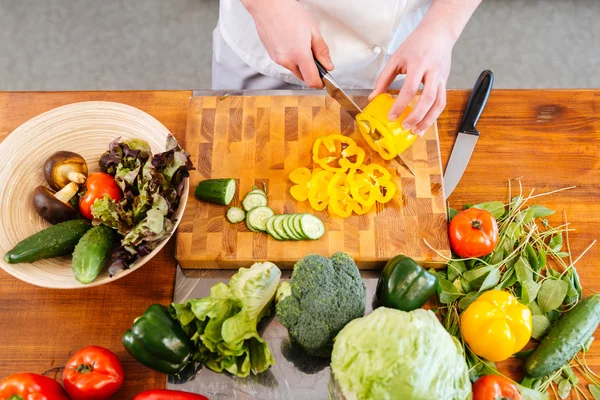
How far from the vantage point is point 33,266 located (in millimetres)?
1397

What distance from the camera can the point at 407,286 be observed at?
1420 millimetres

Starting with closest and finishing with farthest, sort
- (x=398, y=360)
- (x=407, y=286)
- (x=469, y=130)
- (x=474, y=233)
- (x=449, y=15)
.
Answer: (x=398, y=360), (x=407, y=286), (x=474, y=233), (x=449, y=15), (x=469, y=130)

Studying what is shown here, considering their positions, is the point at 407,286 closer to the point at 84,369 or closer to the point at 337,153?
the point at 337,153

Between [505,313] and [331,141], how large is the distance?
2.47 ft

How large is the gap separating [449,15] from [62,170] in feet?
4.23

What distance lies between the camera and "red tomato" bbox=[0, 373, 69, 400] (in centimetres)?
128

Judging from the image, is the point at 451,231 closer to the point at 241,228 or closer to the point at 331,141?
the point at 331,141

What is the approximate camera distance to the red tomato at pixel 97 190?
1.45 metres

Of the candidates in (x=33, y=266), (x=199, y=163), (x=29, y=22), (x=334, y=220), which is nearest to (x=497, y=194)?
(x=334, y=220)

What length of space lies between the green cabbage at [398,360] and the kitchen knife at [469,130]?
1.99 feet

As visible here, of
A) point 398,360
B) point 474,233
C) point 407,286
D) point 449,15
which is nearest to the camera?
point 398,360

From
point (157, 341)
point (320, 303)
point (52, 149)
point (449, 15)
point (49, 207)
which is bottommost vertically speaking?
point (157, 341)

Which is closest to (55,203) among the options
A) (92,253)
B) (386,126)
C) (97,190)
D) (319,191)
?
(97,190)

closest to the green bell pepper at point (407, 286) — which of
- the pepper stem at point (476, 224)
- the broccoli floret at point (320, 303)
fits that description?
the broccoli floret at point (320, 303)
